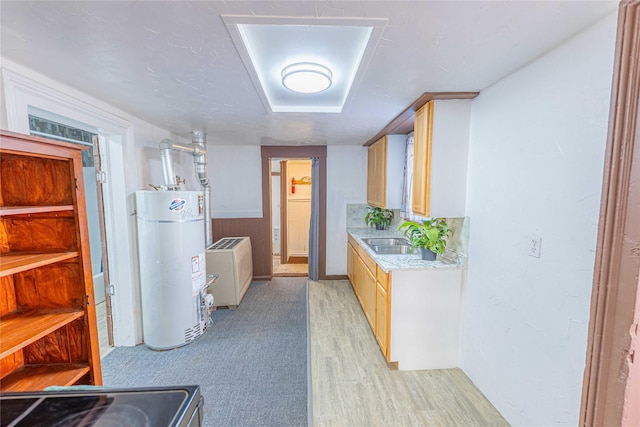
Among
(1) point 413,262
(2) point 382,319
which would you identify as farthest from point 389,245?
(2) point 382,319

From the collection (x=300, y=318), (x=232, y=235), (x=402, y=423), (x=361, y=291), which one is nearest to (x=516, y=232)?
(x=402, y=423)

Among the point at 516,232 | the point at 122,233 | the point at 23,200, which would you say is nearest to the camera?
the point at 23,200

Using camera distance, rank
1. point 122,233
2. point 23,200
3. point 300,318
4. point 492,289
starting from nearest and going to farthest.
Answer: point 23,200
point 492,289
point 122,233
point 300,318

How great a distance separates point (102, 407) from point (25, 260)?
93cm

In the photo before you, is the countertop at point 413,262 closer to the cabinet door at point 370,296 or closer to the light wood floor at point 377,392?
the cabinet door at point 370,296

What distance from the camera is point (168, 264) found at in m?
2.30

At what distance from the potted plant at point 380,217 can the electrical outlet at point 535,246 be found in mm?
2282

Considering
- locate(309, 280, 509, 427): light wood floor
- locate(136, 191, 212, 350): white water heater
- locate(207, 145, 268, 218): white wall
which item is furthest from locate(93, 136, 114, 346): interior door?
locate(309, 280, 509, 427): light wood floor

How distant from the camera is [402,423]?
5.13 feet

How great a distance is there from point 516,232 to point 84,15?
231 centimetres

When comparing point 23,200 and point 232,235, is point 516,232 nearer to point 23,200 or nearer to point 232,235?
point 23,200

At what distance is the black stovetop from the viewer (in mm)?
662

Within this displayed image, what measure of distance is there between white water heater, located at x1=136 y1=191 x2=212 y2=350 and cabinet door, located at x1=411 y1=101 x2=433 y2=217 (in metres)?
2.08

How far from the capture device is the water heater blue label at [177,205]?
2256mm
